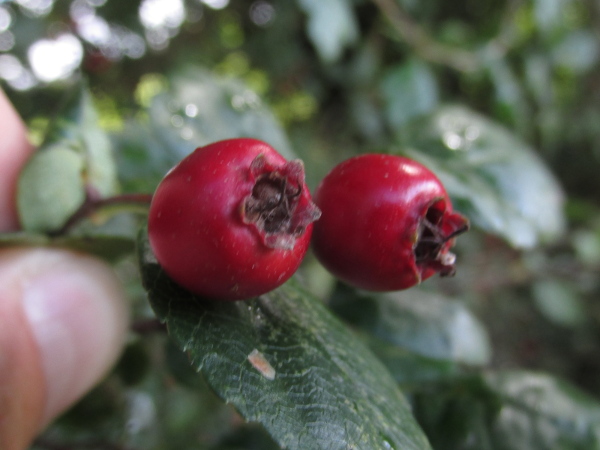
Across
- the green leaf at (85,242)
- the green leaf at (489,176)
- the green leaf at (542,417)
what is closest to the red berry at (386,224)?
the green leaf at (489,176)

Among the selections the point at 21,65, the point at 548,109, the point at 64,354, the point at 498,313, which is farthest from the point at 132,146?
the point at 498,313

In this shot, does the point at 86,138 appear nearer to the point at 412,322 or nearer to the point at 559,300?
the point at 412,322

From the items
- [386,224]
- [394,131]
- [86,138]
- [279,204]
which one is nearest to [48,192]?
[86,138]

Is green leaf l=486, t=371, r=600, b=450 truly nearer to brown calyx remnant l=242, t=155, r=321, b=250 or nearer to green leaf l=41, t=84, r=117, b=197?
brown calyx remnant l=242, t=155, r=321, b=250

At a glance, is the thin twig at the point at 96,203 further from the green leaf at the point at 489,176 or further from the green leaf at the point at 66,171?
the green leaf at the point at 489,176

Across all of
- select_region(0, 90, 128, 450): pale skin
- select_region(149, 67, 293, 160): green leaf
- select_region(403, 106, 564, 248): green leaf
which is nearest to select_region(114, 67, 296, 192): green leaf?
select_region(149, 67, 293, 160): green leaf
